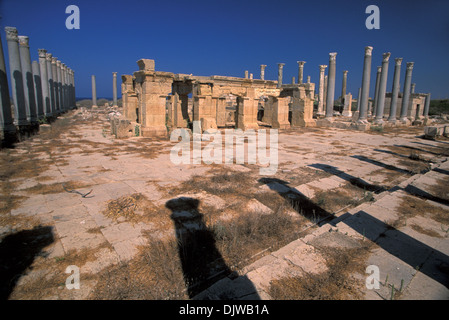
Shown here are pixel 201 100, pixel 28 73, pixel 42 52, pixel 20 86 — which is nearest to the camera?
pixel 20 86

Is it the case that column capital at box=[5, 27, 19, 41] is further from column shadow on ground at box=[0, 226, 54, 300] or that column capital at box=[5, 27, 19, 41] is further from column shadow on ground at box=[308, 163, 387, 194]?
column shadow on ground at box=[308, 163, 387, 194]

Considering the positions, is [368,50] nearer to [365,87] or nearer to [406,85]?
[365,87]

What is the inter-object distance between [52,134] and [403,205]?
46.9ft

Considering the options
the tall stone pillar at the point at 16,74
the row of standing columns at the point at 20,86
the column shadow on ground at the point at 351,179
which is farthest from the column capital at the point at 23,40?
the column shadow on ground at the point at 351,179

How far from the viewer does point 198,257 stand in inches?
130

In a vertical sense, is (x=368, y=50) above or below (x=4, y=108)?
above

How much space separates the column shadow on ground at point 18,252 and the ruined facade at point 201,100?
9.21m

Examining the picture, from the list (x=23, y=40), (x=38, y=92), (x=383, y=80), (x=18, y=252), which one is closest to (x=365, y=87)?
(x=383, y=80)

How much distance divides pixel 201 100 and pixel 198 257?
38.2ft

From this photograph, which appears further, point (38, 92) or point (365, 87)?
point (365, 87)

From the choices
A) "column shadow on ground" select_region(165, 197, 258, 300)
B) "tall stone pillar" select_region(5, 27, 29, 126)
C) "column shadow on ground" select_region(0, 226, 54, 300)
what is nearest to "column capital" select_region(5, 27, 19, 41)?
"tall stone pillar" select_region(5, 27, 29, 126)
